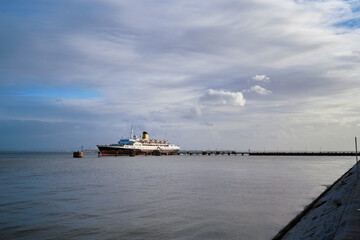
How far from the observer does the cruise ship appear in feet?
392

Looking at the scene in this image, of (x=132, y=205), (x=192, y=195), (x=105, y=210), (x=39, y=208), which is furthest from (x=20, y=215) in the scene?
(x=192, y=195)

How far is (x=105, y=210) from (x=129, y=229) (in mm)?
4566

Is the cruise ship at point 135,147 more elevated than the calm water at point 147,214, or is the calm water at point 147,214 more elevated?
the cruise ship at point 135,147

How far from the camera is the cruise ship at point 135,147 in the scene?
392ft

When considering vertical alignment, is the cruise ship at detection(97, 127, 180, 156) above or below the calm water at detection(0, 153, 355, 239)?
above

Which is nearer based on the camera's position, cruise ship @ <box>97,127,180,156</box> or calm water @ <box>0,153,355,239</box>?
calm water @ <box>0,153,355,239</box>

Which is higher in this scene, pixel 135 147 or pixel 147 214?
pixel 135 147

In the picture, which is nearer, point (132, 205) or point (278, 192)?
point (132, 205)

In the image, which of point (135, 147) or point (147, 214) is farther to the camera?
point (135, 147)

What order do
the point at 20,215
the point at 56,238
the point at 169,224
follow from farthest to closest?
the point at 20,215, the point at 169,224, the point at 56,238

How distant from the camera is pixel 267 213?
638 inches

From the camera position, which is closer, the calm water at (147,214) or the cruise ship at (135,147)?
the calm water at (147,214)

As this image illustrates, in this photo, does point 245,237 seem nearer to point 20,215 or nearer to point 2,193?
point 20,215

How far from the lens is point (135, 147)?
129m
